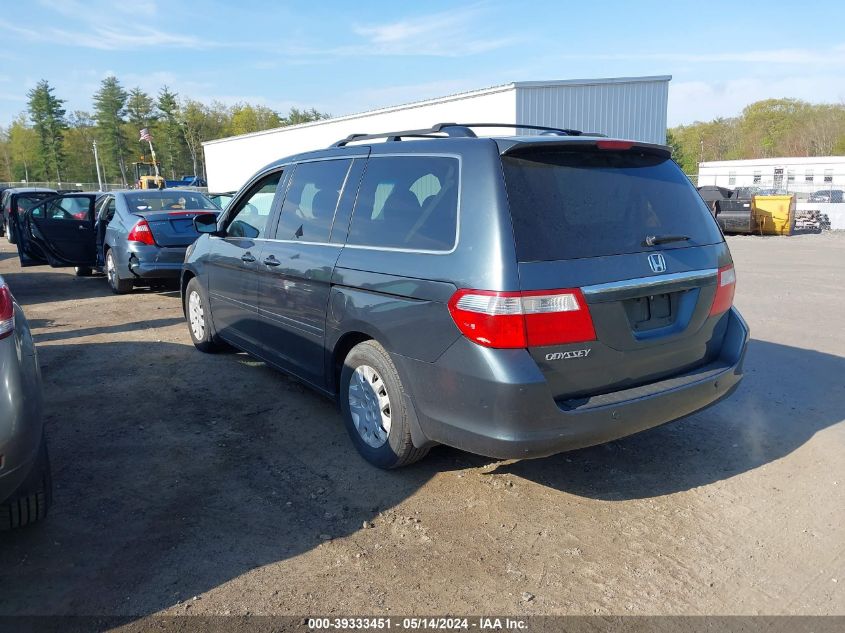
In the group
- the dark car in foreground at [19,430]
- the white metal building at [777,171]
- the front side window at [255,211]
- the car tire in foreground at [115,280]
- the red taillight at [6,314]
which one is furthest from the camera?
the white metal building at [777,171]

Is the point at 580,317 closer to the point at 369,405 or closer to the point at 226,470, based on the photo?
the point at 369,405

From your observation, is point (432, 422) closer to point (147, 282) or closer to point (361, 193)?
point (361, 193)

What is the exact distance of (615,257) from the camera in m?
3.16

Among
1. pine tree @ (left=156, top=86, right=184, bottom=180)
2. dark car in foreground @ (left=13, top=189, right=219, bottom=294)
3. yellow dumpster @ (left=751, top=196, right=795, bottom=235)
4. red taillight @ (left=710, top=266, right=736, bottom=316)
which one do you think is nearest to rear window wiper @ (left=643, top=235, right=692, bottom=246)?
red taillight @ (left=710, top=266, right=736, bottom=316)

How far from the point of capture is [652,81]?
21.7 m

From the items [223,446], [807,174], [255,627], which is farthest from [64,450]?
[807,174]

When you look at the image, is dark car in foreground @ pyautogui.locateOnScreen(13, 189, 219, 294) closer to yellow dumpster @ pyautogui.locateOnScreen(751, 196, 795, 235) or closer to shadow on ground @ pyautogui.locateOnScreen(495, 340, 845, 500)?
shadow on ground @ pyautogui.locateOnScreen(495, 340, 845, 500)

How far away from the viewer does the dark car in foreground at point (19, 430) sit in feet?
8.56

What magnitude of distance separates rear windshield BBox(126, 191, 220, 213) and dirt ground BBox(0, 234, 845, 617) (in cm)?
507

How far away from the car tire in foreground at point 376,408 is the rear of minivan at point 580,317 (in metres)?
0.22

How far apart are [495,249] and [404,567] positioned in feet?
4.98

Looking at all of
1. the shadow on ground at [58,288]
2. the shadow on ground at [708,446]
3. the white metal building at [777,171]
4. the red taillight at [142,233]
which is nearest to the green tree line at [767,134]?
the white metal building at [777,171]

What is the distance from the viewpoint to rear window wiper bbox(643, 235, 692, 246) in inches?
131

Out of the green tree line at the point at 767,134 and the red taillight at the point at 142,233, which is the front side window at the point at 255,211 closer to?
the red taillight at the point at 142,233
